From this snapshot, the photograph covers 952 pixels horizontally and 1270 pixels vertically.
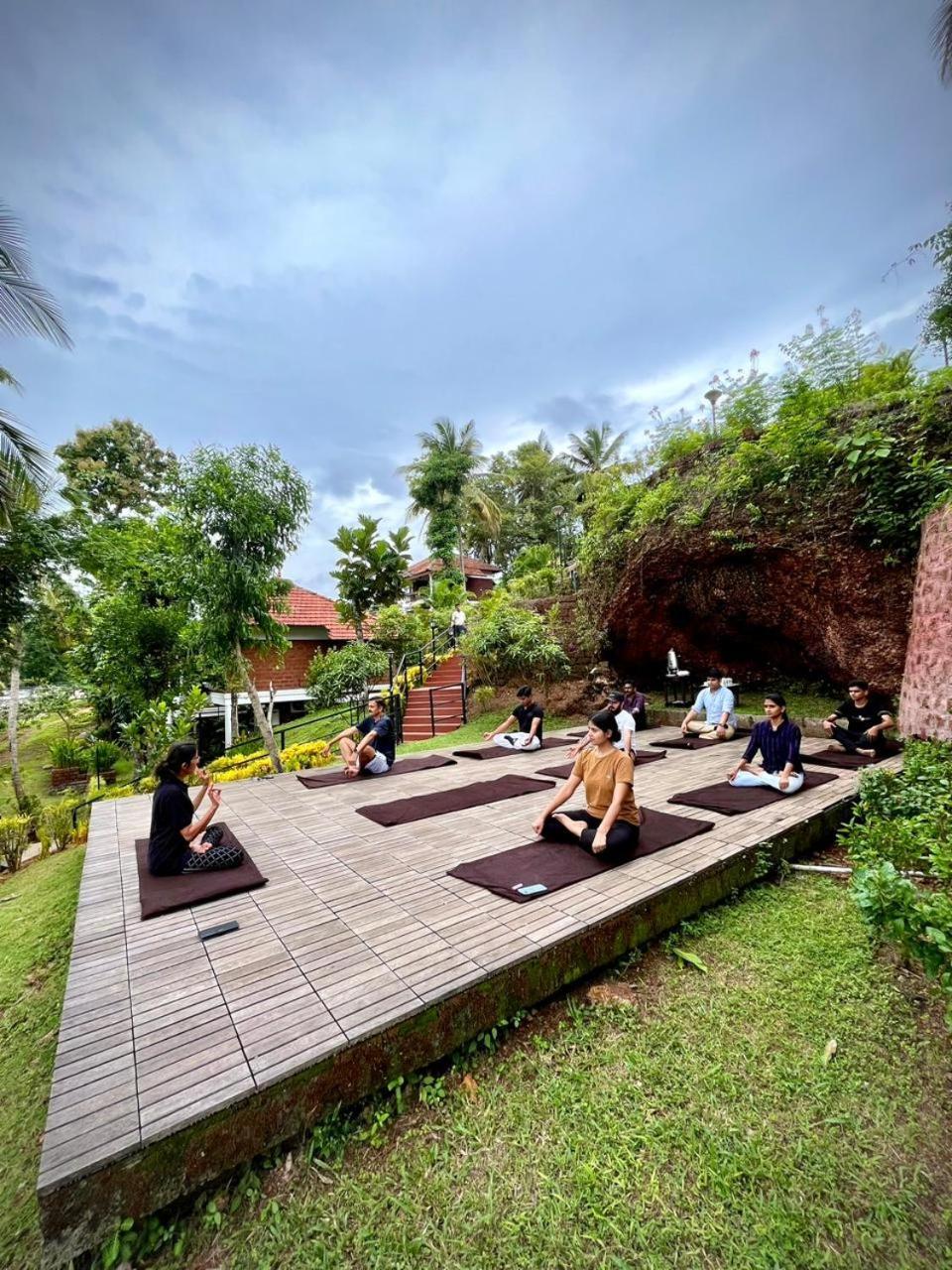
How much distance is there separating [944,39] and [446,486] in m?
18.8

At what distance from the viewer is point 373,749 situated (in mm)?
6926

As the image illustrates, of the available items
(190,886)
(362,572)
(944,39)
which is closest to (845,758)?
(190,886)

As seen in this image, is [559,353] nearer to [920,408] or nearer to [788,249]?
[788,249]

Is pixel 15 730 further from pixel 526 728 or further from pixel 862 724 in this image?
pixel 862 724

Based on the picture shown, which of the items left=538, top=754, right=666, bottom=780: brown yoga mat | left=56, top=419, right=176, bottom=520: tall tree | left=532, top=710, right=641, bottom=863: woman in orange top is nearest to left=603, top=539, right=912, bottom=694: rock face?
left=538, top=754, right=666, bottom=780: brown yoga mat

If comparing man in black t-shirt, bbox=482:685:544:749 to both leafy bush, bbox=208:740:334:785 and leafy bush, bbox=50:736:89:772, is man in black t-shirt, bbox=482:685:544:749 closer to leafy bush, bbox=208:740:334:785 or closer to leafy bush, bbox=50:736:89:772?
leafy bush, bbox=208:740:334:785

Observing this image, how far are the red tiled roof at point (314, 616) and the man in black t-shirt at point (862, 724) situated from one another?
1578 centimetres

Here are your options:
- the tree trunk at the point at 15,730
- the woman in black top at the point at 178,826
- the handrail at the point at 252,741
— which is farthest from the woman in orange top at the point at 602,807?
the tree trunk at the point at 15,730

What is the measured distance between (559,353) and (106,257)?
40.9 feet

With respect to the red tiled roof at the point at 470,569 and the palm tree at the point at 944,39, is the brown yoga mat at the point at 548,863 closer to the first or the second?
the palm tree at the point at 944,39

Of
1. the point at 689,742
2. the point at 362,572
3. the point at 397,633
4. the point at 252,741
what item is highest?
the point at 362,572

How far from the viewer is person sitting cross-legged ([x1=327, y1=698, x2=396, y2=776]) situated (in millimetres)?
6848

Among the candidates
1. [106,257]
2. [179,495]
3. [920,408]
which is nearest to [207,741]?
[179,495]

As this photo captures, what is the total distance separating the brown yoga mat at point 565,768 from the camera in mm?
6343
